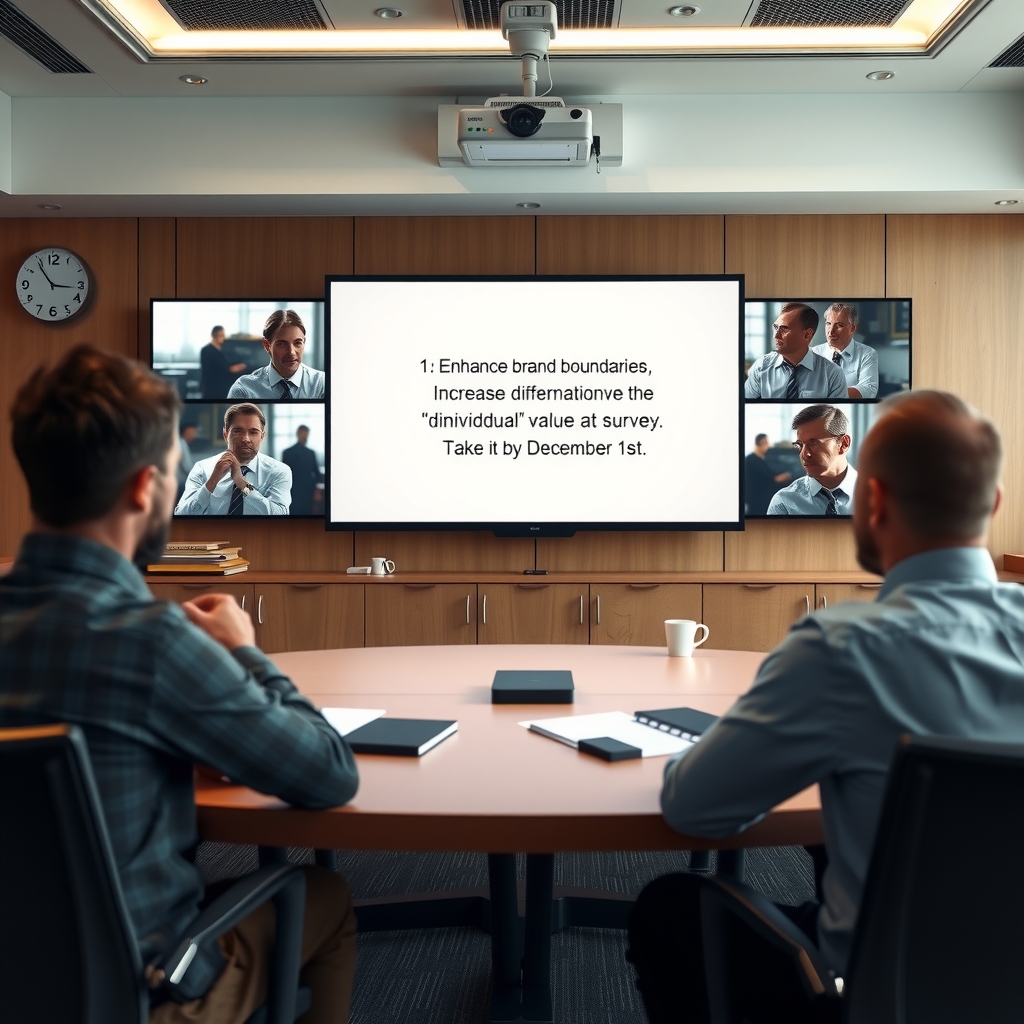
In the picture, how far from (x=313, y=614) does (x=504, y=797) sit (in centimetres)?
330

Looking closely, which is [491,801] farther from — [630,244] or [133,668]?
[630,244]

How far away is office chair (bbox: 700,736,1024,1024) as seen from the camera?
41.8 inches

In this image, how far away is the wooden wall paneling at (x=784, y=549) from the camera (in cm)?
502

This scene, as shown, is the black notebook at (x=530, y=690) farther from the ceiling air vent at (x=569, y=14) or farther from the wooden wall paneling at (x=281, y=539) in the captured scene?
the wooden wall paneling at (x=281, y=539)

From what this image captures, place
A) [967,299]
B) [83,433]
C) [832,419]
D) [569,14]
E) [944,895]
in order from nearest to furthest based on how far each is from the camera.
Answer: [944,895] → [83,433] → [569,14] → [832,419] → [967,299]

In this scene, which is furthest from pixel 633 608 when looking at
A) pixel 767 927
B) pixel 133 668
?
pixel 133 668

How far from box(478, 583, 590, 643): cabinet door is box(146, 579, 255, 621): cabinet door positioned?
3.64 ft

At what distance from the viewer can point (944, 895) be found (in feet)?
3.67

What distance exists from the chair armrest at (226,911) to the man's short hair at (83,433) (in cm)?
54

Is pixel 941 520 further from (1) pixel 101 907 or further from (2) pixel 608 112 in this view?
(2) pixel 608 112

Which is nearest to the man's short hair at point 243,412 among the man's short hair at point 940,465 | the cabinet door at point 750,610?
the cabinet door at point 750,610

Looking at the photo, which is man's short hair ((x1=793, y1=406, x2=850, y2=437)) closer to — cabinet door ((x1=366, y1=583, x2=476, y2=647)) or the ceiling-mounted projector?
the ceiling-mounted projector

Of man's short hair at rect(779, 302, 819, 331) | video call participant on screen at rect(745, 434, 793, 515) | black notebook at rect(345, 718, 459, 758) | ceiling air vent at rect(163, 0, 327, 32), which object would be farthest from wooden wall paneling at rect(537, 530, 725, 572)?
black notebook at rect(345, 718, 459, 758)

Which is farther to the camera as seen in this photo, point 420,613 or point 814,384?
point 814,384
